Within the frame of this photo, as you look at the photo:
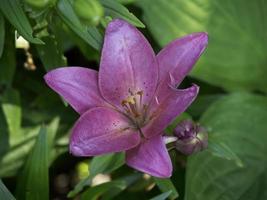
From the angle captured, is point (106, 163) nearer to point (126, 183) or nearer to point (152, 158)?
point (126, 183)

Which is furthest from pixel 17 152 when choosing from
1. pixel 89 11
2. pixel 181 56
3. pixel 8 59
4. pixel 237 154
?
pixel 89 11

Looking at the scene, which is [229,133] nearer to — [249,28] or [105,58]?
[249,28]

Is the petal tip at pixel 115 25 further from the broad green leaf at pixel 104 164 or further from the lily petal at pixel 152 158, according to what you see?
the broad green leaf at pixel 104 164

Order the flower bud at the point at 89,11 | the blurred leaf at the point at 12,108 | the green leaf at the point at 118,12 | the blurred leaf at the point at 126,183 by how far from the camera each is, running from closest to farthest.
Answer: the flower bud at the point at 89,11 < the green leaf at the point at 118,12 < the blurred leaf at the point at 126,183 < the blurred leaf at the point at 12,108

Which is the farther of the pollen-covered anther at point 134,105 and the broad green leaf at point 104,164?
the broad green leaf at point 104,164

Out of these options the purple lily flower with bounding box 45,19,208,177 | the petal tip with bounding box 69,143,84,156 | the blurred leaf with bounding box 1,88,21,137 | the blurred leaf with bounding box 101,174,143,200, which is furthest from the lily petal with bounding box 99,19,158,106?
the blurred leaf with bounding box 1,88,21,137

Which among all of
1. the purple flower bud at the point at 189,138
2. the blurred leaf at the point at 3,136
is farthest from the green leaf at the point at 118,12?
the blurred leaf at the point at 3,136
